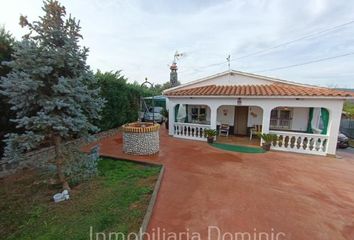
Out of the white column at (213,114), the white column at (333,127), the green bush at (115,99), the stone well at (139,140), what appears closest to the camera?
the stone well at (139,140)

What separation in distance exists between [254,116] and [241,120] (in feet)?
2.95

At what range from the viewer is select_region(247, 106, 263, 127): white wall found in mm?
11602

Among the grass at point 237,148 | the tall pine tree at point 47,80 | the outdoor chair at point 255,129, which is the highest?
the tall pine tree at point 47,80

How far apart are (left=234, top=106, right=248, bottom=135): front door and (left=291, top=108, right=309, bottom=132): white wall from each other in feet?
9.48

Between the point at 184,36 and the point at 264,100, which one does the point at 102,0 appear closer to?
the point at 184,36

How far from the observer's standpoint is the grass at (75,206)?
3248 millimetres

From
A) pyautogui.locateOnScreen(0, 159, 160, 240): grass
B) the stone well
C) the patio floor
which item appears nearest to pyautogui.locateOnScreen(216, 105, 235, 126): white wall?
the patio floor

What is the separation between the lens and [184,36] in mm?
13250

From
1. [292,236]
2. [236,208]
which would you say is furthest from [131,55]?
[292,236]

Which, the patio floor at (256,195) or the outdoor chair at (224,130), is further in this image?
the outdoor chair at (224,130)

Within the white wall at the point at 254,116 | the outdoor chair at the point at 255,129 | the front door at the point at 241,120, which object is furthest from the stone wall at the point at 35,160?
the white wall at the point at 254,116

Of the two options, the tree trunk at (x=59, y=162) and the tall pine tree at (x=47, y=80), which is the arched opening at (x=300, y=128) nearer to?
the tall pine tree at (x=47, y=80)

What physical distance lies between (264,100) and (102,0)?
8795 mm

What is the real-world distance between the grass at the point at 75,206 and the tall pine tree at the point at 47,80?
4.09 ft
